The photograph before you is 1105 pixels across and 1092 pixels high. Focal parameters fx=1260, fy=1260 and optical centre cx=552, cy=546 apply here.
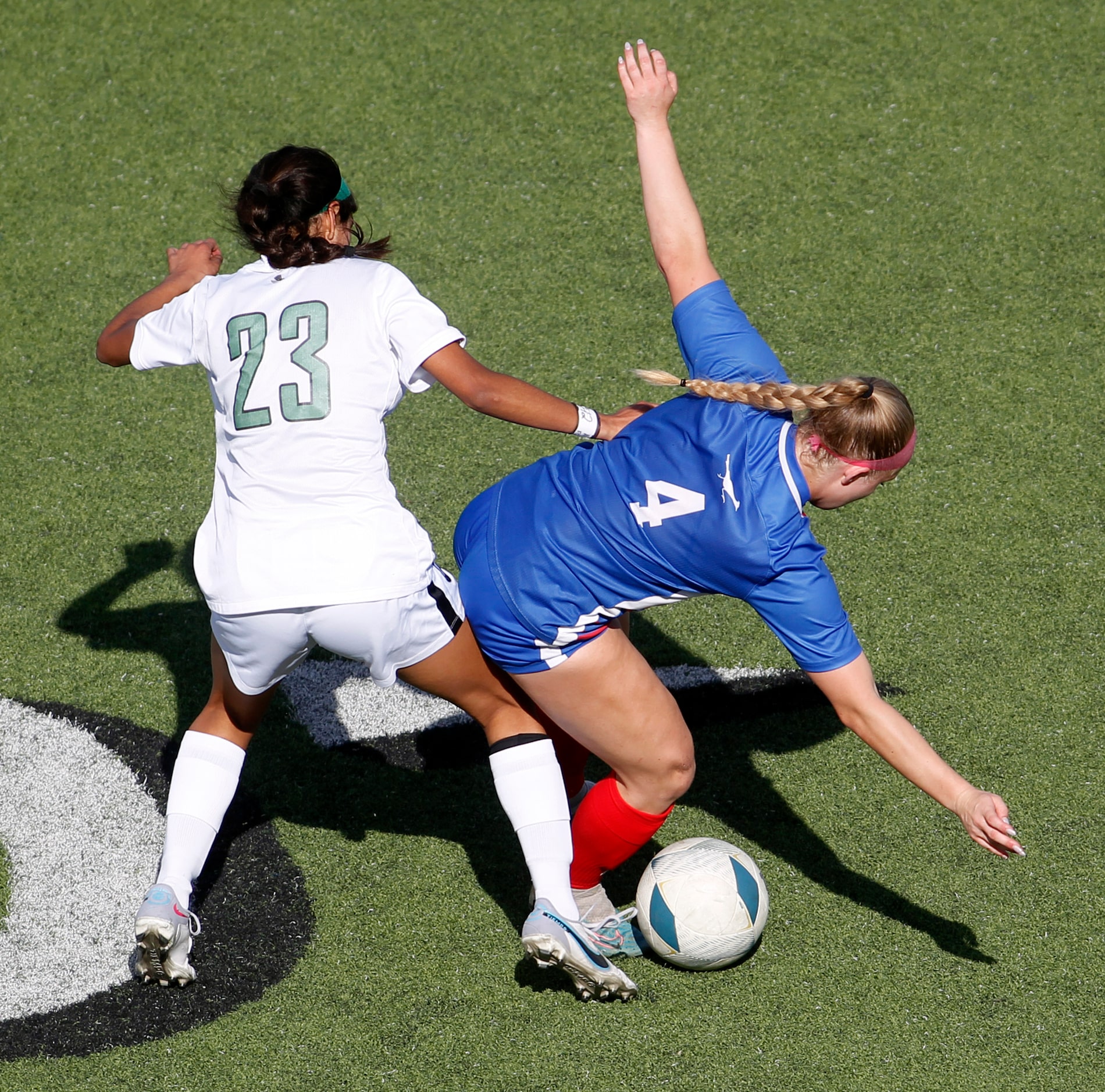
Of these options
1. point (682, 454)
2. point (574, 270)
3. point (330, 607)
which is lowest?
point (330, 607)

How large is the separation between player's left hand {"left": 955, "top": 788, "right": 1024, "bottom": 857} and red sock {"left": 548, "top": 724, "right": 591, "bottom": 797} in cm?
124

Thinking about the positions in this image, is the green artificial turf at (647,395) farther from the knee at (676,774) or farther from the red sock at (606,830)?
the knee at (676,774)

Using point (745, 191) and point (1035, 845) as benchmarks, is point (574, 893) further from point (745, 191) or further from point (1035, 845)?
point (745, 191)

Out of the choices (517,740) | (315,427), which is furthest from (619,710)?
(315,427)

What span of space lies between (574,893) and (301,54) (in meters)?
5.56

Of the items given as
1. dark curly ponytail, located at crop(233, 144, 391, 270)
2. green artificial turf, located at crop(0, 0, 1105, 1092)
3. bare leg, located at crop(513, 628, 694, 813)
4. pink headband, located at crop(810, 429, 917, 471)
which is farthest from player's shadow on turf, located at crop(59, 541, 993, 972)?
dark curly ponytail, located at crop(233, 144, 391, 270)

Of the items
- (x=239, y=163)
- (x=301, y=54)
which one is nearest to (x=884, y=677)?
(x=239, y=163)

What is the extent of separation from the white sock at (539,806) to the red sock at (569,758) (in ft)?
0.89

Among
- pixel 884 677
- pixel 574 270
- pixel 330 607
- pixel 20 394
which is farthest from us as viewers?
pixel 574 270

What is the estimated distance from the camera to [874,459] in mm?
3191

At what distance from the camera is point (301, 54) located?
24.4ft

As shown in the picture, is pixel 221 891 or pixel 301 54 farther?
pixel 301 54

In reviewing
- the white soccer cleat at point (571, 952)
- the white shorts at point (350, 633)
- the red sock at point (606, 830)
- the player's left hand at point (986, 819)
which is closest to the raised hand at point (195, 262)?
the white shorts at point (350, 633)

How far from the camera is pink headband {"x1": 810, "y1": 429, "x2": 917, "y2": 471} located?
10.4 feet
